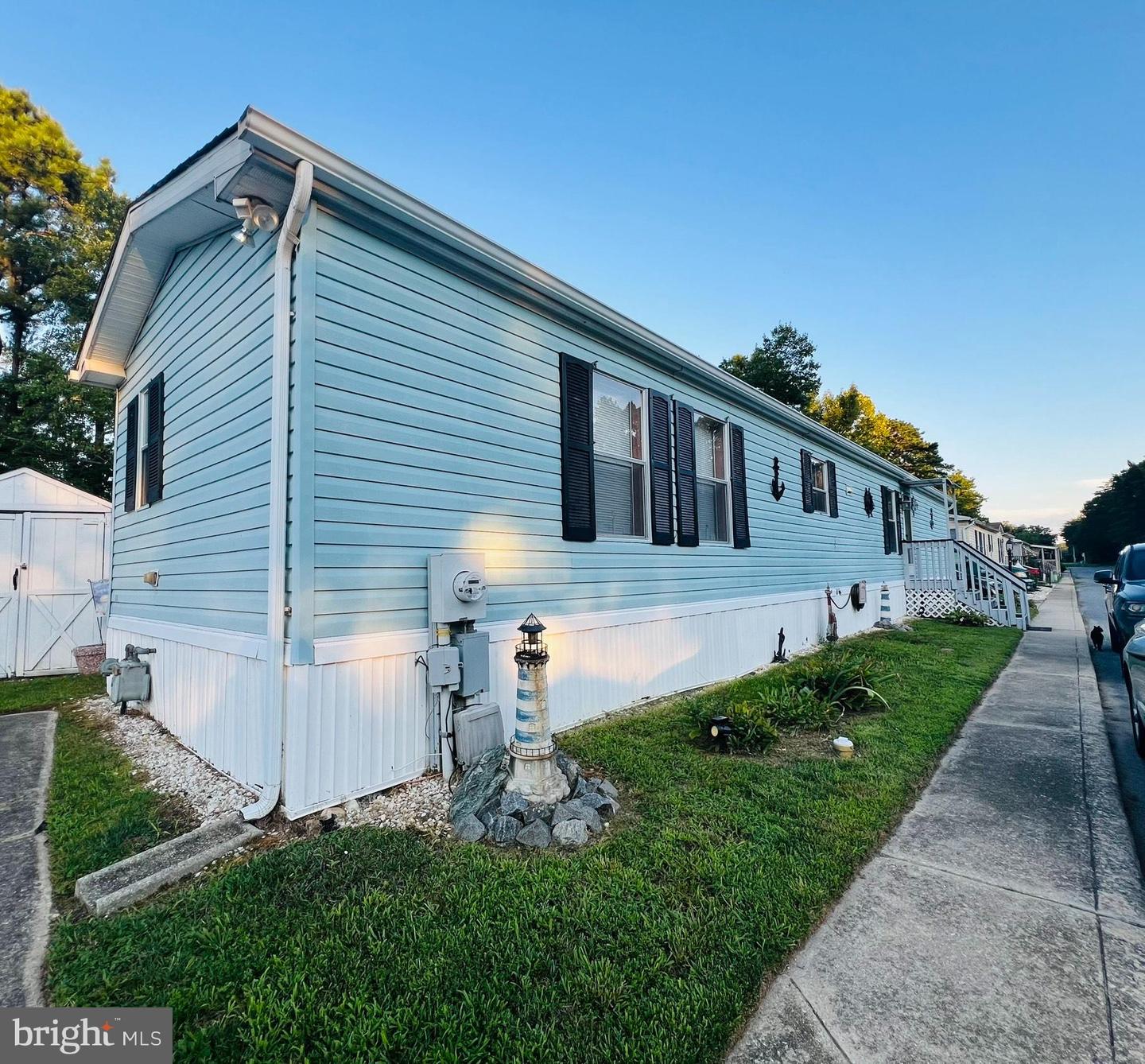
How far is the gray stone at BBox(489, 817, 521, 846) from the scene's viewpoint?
8.85ft

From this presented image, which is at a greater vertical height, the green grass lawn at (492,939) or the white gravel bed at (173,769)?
the green grass lawn at (492,939)

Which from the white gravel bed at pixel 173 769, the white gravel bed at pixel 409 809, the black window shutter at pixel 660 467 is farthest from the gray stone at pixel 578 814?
the black window shutter at pixel 660 467

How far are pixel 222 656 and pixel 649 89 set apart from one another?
30.4 ft

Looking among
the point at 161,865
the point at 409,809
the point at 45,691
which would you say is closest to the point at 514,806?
the point at 409,809

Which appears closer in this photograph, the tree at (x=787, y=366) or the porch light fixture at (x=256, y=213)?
the porch light fixture at (x=256, y=213)

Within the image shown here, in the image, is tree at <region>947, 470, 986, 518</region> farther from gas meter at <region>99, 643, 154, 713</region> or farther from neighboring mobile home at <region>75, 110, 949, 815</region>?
gas meter at <region>99, 643, 154, 713</region>

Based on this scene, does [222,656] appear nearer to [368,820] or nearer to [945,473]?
[368,820]

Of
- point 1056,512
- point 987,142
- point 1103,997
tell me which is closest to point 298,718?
point 1103,997

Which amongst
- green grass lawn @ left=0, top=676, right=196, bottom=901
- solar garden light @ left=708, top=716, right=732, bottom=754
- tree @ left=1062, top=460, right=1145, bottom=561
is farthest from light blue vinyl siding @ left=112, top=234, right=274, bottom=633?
tree @ left=1062, top=460, right=1145, bottom=561

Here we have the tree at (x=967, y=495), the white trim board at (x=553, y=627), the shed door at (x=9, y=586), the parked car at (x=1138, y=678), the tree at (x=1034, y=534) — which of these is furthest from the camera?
the tree at (x=1034, y=534)

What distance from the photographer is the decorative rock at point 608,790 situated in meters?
3.09

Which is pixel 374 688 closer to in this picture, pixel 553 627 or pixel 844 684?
pixel 553 627

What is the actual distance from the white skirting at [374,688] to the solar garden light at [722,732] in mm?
1152

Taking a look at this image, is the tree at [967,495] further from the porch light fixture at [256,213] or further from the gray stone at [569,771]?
→ the porch light fixture at [256,213]
